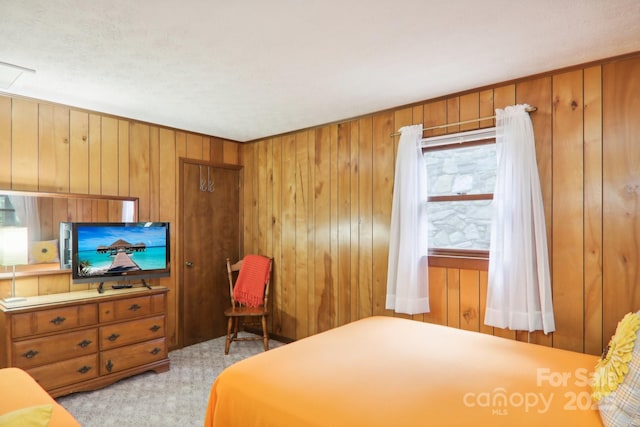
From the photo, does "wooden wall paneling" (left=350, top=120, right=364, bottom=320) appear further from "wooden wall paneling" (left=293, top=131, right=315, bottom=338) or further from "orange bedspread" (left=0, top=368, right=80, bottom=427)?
"orange bedspread" (left=0, top=368, right=80, bottom=427)

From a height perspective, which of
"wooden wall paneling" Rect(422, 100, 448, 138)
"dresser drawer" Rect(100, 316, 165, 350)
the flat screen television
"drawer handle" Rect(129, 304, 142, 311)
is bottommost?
"dresser drawer" Rect(100, 316, 165, 350)

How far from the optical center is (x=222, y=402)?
1779mm

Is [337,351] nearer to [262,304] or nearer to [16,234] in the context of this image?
[262,304]

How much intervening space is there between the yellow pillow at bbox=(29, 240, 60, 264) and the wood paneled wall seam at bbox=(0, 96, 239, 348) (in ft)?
0.50

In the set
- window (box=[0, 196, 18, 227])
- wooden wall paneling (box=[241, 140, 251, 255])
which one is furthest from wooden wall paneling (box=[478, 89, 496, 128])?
window (box=[0, 196, 18, 227])

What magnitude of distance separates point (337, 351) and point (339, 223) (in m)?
1.88

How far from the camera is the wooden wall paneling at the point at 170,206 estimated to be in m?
4.00

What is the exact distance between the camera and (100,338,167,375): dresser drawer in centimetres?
308

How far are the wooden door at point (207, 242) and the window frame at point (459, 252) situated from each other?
2.55 metres

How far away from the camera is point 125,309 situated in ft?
10.6

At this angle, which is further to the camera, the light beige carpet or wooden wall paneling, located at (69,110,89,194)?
wooden wall paneling, located at (69,110,89,194)

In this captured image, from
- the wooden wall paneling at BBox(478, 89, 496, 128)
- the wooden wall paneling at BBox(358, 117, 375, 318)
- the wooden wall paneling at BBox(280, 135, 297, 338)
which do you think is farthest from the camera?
the wooden wall paneling at BBox(280, 135, 297, 338)

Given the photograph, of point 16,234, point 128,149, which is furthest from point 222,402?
point 128,149

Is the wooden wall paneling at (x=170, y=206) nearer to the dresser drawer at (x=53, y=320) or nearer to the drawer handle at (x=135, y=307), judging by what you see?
the drawer handle at (x=135, y=307)
